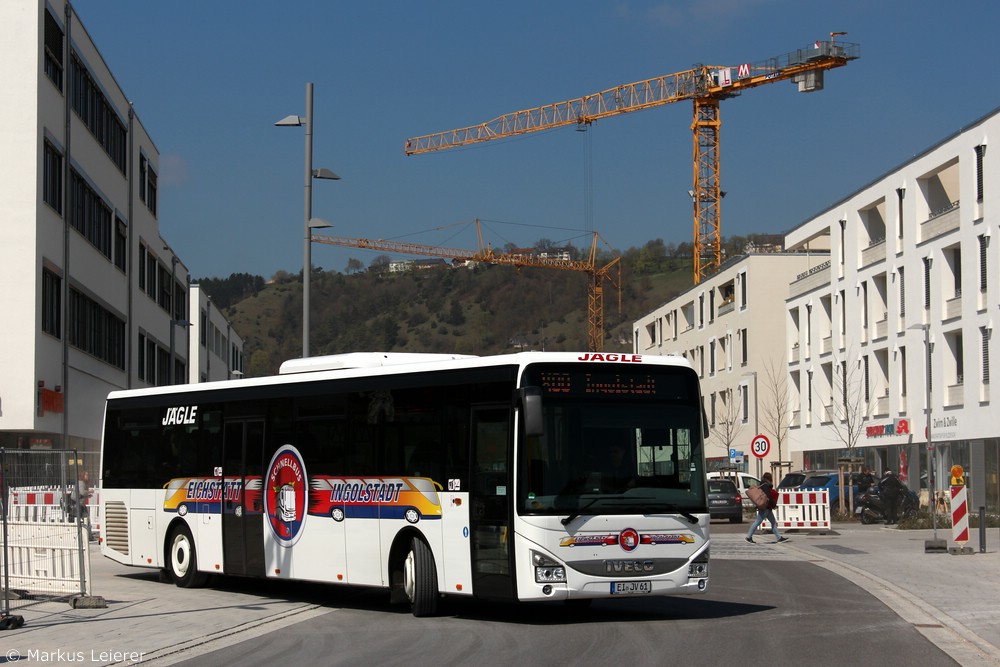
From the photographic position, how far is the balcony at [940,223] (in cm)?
5000

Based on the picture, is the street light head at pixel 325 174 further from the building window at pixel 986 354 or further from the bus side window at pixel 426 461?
the building window at pixel 986 354

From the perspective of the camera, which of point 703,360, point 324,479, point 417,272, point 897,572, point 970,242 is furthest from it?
point 417,272

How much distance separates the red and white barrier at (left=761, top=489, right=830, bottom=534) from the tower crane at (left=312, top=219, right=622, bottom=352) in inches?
3108

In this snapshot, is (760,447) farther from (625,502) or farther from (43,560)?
(43,560)

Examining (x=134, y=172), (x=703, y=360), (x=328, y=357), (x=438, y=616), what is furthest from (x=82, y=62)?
(x=703, y=360)

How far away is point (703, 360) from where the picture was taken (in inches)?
3423

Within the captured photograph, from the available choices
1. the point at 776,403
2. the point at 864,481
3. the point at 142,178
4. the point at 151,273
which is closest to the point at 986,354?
the point at 864,481

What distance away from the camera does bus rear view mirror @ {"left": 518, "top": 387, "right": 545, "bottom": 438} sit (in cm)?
1345

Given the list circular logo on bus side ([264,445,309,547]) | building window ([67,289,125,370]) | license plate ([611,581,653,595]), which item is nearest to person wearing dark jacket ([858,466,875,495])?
building window ([67,289,125,370])

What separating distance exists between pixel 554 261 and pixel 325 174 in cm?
10802

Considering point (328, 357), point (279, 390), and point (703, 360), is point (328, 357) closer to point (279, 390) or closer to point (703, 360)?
point (279, 390)

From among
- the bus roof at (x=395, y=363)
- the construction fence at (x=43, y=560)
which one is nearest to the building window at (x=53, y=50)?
the bus roof at (x=395, y=363)

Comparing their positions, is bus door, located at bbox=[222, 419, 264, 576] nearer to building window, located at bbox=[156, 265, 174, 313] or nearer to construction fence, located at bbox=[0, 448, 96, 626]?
construction fence, located at bbox=[0, 448, 96, 626]

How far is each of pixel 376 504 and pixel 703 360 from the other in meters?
72.4
